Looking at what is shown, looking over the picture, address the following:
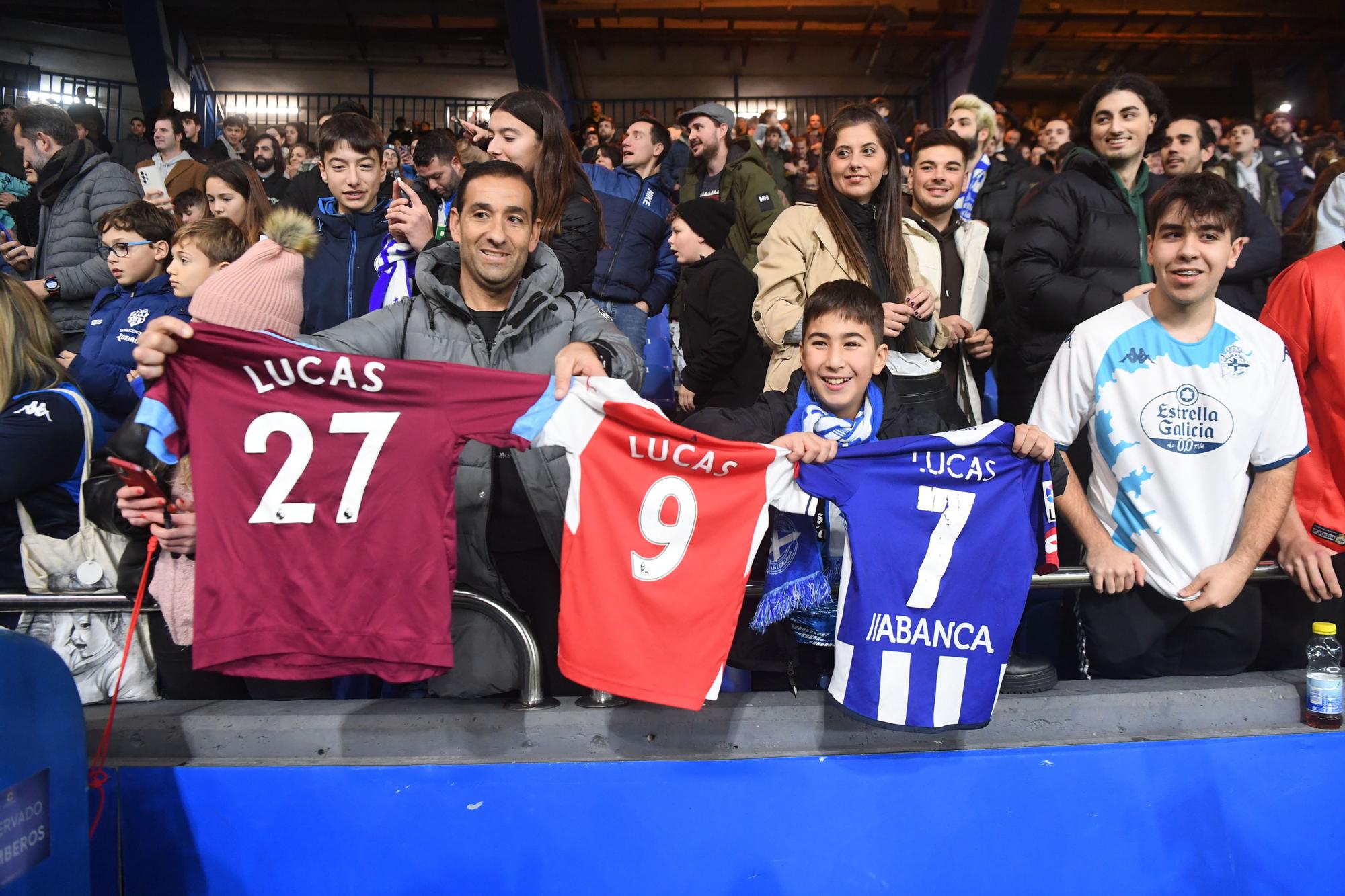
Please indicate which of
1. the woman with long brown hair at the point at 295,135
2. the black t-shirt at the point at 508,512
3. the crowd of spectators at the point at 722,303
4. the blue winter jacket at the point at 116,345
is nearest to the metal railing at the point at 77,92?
the woman with long brown hair at the point at 295,135

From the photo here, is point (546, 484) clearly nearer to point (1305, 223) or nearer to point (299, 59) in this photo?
point (1305, 223)

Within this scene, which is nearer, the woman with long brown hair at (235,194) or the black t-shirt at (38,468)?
the black t-shirt at (38,468)

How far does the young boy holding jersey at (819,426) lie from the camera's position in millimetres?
3096

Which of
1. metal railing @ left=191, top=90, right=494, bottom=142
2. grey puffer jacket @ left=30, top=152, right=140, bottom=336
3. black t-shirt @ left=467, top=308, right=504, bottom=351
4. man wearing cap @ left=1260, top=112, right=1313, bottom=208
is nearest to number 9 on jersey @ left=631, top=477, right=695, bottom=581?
black t-shirt @ left=467, top=308, right=504, bottom=351

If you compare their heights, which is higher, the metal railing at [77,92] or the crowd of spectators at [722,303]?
the metal railing at [77,92]

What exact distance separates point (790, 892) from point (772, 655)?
29.1 inches

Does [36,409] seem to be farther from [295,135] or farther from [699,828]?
[295,135]

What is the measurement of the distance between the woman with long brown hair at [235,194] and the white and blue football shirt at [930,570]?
394cm

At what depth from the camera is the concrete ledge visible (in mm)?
2965

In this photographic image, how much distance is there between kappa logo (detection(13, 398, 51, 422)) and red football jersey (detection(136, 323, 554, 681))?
0.83 m

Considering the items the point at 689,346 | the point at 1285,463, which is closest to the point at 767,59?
the point at 689,346

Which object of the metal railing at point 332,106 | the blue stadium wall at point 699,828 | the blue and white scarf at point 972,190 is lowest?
the blue stadium wall at point 699,828

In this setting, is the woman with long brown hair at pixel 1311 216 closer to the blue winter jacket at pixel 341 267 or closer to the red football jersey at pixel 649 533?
the red football jersey at pixel 649 533

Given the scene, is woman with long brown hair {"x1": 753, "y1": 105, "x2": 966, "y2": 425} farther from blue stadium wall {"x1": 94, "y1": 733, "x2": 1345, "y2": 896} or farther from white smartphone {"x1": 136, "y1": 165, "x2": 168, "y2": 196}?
white smartphone {"x1": 136, "y1": 165, "x2": 168, "y2": 196}
